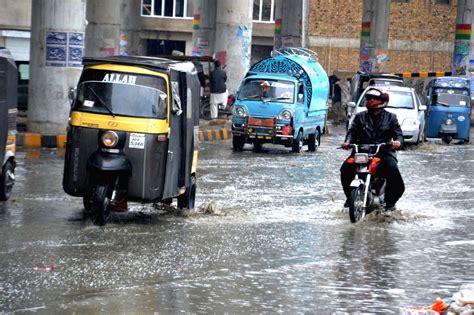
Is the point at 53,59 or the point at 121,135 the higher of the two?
the point at 53,59

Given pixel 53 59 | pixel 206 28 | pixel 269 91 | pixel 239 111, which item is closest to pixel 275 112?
pixel 269 91

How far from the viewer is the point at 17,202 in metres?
15.3

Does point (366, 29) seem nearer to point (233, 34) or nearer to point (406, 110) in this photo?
point (233, 34)

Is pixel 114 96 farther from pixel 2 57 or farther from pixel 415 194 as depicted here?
pixel 415 194

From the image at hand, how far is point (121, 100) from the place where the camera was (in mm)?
13492

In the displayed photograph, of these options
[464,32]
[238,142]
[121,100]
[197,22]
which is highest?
[464,32]

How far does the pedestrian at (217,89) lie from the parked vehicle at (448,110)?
657 centimetres

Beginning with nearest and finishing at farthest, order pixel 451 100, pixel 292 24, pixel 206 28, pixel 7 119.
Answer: pixel 7 119, pixel 451 100, pixel 206 28, pixel 292 24

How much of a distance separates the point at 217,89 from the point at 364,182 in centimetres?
2319

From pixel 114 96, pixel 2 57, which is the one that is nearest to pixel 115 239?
pixel 114 96

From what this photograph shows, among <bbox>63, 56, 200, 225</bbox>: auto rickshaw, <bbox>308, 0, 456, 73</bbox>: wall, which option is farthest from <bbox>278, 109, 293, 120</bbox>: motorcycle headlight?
<bbox>308, 0, 456, 73</bbox>: wall

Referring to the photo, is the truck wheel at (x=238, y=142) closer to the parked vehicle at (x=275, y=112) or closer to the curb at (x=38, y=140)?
the parked vehicle at (x=275, y=112)

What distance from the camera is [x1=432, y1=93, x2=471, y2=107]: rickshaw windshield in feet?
116

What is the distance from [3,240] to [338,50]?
5906 centimetres
